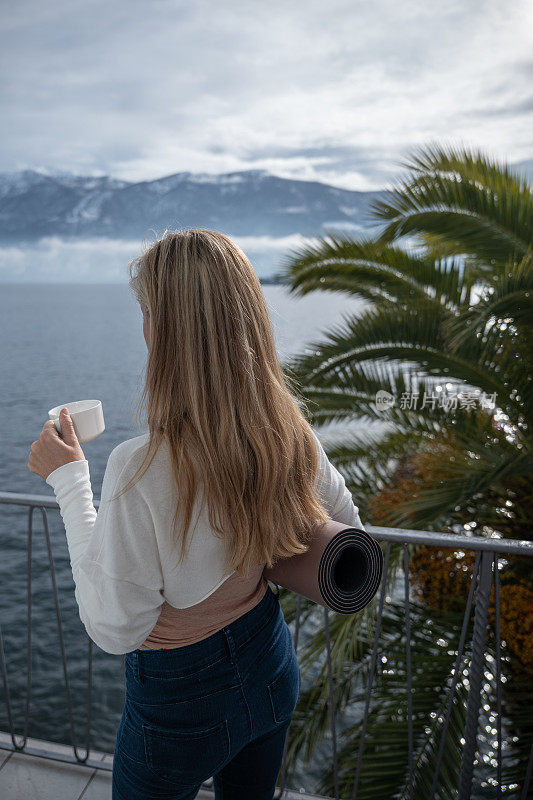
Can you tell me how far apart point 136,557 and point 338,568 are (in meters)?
0.39

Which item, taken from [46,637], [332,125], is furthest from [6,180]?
[46,637]

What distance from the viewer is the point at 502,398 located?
4.57 m

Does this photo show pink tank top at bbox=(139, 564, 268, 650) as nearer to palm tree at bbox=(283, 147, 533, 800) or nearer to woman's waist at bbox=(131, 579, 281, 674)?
woman's waist at bbox=(131, 579, 281, 674)

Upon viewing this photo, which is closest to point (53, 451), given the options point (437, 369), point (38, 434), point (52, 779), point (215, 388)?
point (215, 388)

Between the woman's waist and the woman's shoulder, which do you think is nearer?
the woman's shoulder

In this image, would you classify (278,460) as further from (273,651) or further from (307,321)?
(307,321)

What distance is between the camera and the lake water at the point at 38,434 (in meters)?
11.8

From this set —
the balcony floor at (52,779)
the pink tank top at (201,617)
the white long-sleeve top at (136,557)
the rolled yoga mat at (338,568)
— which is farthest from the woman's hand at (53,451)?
the balcony floor at (52,779)

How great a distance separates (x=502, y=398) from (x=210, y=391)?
13.4 ft

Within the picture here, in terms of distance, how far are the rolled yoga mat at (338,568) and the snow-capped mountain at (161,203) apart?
86469 mm

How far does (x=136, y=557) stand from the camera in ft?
3.03

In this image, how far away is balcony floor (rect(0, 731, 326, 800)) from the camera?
212cm

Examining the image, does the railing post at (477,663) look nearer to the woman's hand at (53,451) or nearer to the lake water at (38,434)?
the lake water at (38,434)

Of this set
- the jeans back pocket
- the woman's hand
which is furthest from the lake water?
the jeans back pocket
